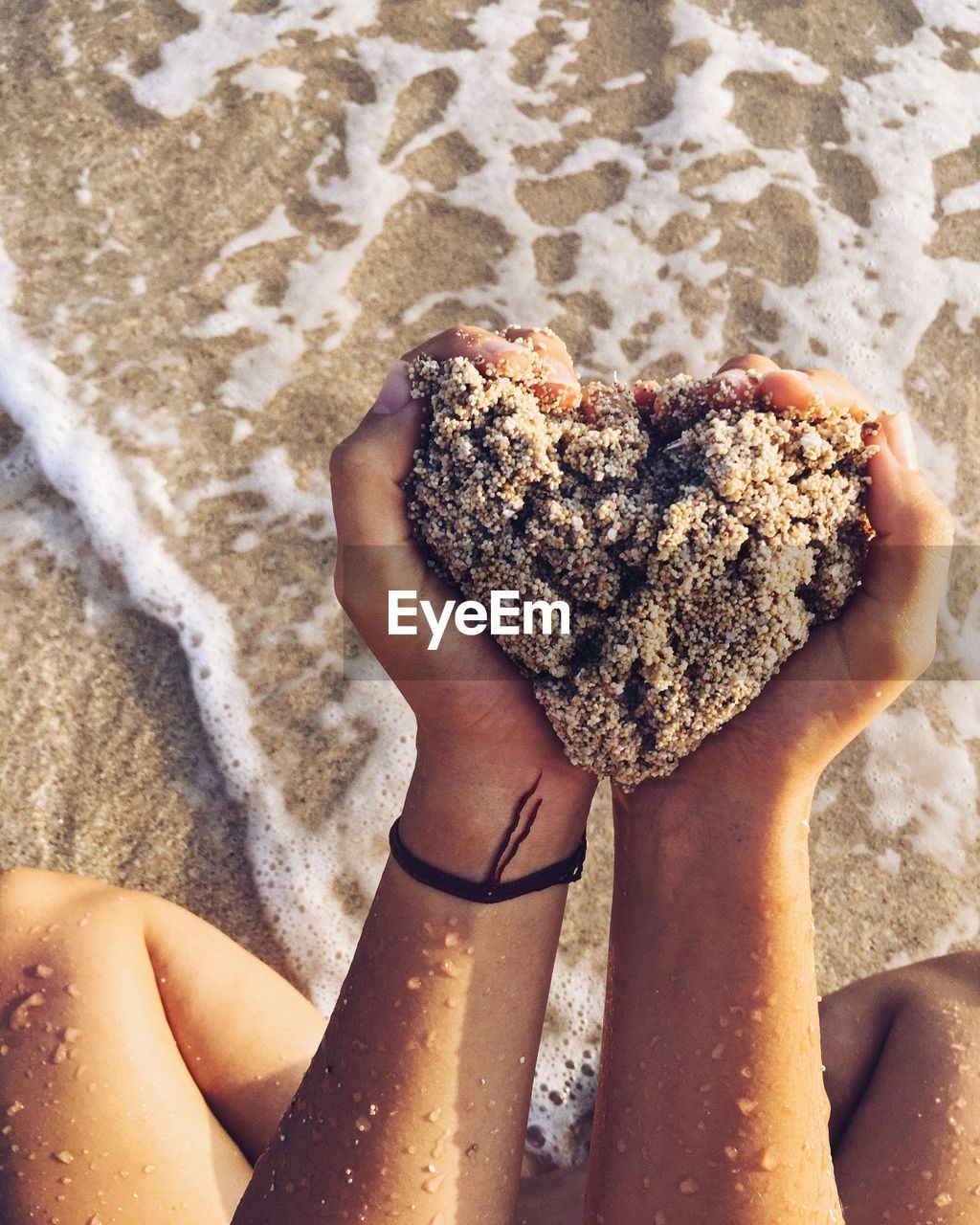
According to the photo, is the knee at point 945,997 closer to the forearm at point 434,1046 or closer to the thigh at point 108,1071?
the forearm at point 434,1046

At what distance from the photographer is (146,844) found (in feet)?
8.21

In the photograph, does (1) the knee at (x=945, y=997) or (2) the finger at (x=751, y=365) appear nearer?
(2) the finger at (x=751, y=365)

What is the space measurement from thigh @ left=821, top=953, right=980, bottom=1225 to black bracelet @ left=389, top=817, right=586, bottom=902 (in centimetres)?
80

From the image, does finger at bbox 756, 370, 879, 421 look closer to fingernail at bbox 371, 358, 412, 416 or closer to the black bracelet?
fingernail at bbox 371, 358, 412, 416

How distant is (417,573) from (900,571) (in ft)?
2.25

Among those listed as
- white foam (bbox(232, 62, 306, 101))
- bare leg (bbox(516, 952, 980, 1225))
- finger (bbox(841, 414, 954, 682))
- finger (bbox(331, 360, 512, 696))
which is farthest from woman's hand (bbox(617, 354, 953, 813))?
white foam (bbox(232, 62, 306, 101))

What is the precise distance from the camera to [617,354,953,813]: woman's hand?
4.47ft

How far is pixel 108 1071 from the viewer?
1792 mm

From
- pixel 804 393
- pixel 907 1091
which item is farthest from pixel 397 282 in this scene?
pixel 907 1091

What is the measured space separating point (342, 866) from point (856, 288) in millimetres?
2499

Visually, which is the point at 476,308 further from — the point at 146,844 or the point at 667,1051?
the point at 667,1051
